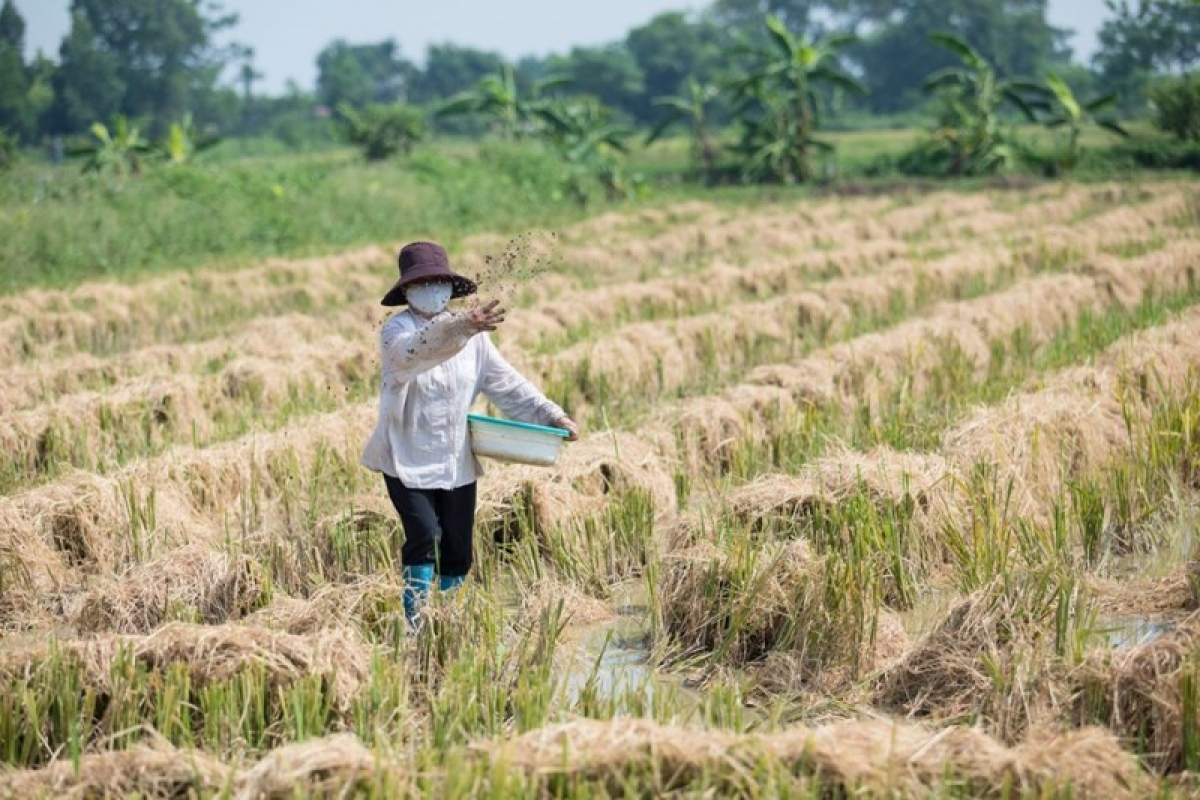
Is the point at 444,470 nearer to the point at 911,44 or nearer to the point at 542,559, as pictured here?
the point at 542,559

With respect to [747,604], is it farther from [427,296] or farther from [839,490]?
[427,296]

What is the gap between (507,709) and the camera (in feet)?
12.7

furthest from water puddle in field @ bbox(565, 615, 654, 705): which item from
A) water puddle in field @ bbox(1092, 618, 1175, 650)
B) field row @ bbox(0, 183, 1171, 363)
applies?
field row @ bbox(0, 183, 1171, 363)

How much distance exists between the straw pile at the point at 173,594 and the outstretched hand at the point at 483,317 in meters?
1.21

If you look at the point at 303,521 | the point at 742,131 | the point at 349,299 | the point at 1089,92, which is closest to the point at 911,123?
the point at 1089,92

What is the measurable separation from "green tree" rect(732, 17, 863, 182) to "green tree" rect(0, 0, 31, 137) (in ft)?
61.3

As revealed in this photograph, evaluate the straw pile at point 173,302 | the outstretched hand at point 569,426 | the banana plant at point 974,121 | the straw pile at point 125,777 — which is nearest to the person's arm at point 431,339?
the outstretched hand at point 569,426

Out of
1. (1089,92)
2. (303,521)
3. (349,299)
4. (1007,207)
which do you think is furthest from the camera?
(1089,92)

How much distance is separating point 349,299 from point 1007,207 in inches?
385

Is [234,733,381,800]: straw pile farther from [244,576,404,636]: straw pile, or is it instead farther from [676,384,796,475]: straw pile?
[676,384,796,475]: straw pile

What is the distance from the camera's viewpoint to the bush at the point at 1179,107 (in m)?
27.2

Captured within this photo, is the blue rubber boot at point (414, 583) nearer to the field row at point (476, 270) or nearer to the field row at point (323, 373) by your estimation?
the field row at point (323, 373)

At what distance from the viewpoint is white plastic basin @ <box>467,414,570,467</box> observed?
4.40 m

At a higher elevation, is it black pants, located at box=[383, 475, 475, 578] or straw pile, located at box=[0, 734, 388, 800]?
black pants, located at box=[383, 475, 475, 578]
